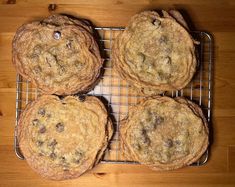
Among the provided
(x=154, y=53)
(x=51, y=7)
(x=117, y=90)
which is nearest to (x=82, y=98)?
(x=117, y=90)

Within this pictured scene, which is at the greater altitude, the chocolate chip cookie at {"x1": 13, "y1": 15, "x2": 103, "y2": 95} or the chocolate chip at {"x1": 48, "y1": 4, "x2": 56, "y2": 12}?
the chocolate chip at {"x1": 48, "y1": 4, "x2": 56, "y2": 12}

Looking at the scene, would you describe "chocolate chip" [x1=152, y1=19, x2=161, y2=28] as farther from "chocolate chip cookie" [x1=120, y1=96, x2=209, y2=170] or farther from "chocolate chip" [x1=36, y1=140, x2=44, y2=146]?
"chocolate chip" [x1=36, y1=140, x2=44, y2=146]

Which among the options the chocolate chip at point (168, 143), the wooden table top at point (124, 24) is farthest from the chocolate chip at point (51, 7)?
the chocolate chip at point (168, 143)

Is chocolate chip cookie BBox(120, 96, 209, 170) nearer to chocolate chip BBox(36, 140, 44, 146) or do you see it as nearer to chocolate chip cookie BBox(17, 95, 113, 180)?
chocolate chip cookie BBox(17, 95, 113, 180)

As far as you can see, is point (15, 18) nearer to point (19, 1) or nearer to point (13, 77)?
point (19, 1)

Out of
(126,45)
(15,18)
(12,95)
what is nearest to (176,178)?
(126,45)

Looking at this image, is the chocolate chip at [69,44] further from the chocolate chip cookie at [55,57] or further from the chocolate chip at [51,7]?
the chocolate chip at [51,7]

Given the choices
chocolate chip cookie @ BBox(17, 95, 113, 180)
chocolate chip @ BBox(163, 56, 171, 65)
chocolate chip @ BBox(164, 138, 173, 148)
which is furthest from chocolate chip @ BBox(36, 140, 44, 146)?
chocolate chip @ BBox(163, 56, 171, 65)

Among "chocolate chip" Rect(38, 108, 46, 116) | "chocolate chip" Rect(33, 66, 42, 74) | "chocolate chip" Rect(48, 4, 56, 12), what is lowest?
"chocolate chip" Rect(38, 108, 46, 116)

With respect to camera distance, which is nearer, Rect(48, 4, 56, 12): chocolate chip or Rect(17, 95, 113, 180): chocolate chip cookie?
Rect(17, 95, 113, 180): chocolate chip cookie
